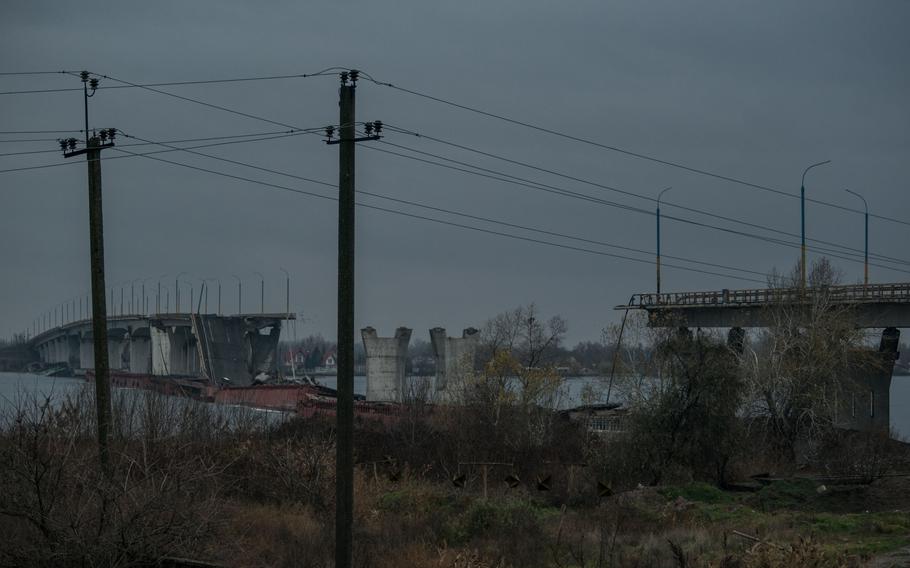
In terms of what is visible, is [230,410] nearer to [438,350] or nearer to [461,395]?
[461,395]

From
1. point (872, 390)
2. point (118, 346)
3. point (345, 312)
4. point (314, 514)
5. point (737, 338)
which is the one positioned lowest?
point (314, 514)

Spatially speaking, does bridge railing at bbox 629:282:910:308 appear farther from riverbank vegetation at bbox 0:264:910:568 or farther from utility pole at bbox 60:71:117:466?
utility pole at bbox 60:71:117:466

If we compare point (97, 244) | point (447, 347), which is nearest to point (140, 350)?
point (447, 347)

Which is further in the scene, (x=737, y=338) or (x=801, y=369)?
(x=737, y=338)

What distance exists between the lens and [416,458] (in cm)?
4647

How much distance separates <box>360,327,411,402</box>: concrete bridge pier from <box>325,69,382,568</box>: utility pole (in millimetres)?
83308

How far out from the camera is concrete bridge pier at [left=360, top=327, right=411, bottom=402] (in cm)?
10331

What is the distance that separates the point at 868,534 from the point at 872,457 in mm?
17137

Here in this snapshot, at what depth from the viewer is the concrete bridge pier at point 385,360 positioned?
10331 cm

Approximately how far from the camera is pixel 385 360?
10338cm

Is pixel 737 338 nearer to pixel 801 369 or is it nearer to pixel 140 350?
pixel 801 369

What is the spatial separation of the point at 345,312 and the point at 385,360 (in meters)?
84.5

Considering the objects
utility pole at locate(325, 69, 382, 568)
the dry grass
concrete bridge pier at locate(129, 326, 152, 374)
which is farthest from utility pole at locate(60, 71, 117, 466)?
concrete bridge pier at locate(129, 326, 152, 374)

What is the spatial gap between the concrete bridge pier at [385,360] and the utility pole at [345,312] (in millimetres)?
83308
